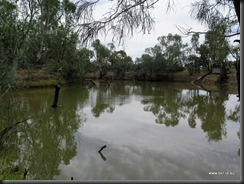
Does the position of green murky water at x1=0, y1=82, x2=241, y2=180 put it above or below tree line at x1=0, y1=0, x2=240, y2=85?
below

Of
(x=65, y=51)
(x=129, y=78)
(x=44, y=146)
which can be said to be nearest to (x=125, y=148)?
(x=44, y=146)

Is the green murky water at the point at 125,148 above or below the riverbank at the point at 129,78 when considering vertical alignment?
below

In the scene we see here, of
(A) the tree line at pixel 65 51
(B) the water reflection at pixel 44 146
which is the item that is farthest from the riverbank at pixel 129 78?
(B) the water reflection at pixel 44 146

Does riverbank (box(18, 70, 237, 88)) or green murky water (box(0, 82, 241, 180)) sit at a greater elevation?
riverbank (box(18, 70, 237, 88))

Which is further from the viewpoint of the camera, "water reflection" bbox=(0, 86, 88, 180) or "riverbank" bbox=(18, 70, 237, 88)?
"riverbank" bbox=(18, 70, 237, 88)

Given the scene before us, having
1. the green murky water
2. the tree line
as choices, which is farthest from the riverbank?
the green murky water

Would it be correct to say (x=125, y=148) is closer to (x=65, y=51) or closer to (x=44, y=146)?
(x=44, y=146)

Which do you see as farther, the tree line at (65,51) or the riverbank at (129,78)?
the riverbank at (129,78)

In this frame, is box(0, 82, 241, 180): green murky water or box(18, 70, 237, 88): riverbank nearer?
box(0, 82, 241, 180): green murky water

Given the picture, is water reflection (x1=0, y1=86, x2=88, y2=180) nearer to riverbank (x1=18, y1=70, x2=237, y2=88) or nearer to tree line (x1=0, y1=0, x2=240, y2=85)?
tree line (x1=0, y1=0, x2=240, y2=85)

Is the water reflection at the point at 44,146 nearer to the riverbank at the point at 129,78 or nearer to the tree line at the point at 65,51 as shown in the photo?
the tree line at the point at 65,51

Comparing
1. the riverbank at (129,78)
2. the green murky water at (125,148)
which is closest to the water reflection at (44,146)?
the green murky water at (125,148)

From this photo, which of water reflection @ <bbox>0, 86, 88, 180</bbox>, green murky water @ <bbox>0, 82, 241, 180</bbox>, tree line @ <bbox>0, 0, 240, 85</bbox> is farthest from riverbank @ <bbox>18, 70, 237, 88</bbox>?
green murky water @ <bbox>0, 82, 241, 180</bbox>

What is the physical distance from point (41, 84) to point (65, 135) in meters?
13.0
